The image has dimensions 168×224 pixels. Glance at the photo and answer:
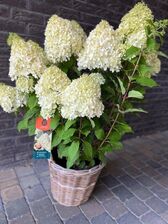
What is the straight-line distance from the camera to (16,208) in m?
1.55

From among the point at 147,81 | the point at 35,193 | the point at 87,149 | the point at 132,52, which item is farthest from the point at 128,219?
the point at 132,52

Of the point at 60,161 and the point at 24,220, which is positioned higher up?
the point at 60,161

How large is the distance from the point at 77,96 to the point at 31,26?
34.9 inches

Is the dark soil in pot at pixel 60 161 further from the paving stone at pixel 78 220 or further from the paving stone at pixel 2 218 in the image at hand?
the paving stone at pixel 2 218

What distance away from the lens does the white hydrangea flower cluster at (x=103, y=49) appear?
1164 millimetres

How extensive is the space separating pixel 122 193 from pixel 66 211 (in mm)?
445

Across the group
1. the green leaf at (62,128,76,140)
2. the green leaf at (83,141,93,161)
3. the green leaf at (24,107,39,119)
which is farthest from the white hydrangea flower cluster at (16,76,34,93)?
the green leaf at (83,141,93,161)

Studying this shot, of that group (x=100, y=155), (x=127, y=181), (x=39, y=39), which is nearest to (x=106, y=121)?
(x=100, y=155)

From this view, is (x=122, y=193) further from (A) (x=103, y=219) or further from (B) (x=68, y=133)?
(B) (x=68, y=133)

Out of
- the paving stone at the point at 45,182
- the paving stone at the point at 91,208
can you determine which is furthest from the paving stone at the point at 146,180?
the paving stone at the point at 45,182

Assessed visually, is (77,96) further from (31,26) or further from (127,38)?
(31,26)

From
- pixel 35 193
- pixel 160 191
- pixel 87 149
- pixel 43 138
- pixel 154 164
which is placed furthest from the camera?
pixel 154 164

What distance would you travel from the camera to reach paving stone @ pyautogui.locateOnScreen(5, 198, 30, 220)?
150cm

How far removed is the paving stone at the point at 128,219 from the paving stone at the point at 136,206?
43mm
